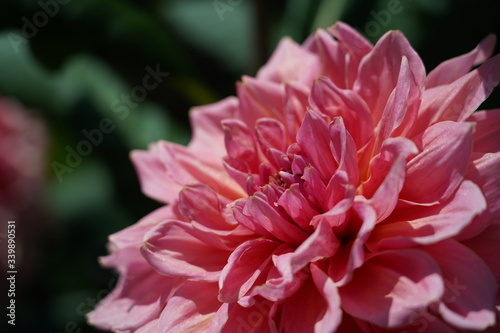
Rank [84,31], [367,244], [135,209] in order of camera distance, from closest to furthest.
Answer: [367,244], [84,31], [135,209]

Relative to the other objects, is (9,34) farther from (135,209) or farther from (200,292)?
(200,292)

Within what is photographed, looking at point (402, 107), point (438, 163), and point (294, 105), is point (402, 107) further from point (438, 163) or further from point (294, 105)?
point (294, 105)

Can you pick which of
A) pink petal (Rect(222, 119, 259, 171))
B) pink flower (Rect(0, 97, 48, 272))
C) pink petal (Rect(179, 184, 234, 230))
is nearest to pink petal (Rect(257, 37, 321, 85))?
pink petal (Rect(222, 119, 259, 171))

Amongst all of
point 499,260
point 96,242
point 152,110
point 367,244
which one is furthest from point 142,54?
point 499,260

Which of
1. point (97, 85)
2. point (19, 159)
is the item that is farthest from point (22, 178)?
point (97, 85)

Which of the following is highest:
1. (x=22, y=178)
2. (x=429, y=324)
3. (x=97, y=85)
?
(x=97, y=85)

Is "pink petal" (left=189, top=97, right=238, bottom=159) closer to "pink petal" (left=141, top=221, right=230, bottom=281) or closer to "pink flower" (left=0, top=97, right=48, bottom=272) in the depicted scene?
"pink petal" (left=141, top=221, right=230, bottom=281)
